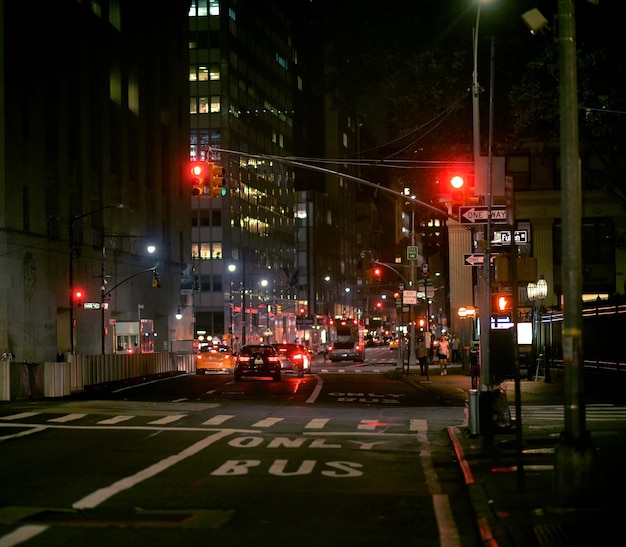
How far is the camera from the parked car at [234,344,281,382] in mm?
40719

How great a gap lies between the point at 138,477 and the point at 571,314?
21.5ft

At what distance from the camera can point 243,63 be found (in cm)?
10169

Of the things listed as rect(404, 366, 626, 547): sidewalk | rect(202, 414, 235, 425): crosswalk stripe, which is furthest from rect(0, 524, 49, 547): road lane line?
rect(202, 414, 235, 425): crosswalk stripe

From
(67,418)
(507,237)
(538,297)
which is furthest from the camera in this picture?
(538,297)

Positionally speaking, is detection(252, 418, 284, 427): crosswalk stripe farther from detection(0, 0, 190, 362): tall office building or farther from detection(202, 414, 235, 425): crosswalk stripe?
detection(0, 0, 190, 362): tall office building

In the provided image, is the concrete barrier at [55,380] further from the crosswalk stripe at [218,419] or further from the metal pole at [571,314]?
the metal pole at [571,314]

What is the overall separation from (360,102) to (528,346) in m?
14.4

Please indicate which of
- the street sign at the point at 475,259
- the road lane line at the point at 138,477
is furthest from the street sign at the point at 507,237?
the road lane line at the point at 138,477

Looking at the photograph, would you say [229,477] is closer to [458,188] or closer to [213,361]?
[458,188]

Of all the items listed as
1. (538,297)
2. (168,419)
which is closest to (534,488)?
(168,419)

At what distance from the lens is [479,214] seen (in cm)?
1875

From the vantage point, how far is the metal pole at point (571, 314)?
9.48 metres

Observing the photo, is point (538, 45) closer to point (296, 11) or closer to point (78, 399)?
point (78, 399)

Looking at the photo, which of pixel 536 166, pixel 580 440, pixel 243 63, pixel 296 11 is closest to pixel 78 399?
pixel 580 440
